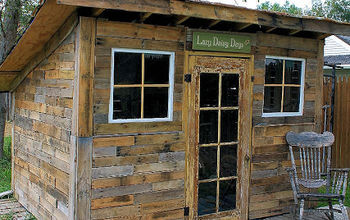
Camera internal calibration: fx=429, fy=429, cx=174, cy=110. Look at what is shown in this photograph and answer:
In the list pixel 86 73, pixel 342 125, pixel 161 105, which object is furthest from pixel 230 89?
pixel 342 125

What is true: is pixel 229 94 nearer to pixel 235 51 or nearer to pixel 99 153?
pixel 235 51

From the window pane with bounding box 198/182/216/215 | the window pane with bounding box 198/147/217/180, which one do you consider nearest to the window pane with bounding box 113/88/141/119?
the window pane with bounding box 198/147/217/180

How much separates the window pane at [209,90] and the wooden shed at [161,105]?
19 millimetres

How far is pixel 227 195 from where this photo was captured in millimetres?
5910

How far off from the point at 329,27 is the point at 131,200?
148 inches

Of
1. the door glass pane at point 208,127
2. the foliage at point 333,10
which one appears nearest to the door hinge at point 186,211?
the door glass pane at point 208,127

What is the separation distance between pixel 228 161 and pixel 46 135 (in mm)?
2477

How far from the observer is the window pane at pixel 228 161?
19.1ft

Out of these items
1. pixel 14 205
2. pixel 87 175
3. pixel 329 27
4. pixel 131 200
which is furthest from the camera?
pixel 14 205

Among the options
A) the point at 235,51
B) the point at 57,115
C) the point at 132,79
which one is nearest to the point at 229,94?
the point at 235,51

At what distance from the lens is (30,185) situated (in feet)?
21.1

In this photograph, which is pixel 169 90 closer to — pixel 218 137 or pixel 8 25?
pixel 218 137

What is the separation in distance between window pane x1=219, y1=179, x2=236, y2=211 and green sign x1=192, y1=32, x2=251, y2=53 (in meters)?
1.81

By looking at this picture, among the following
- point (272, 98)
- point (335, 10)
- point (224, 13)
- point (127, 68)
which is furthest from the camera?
point (335, 10)
